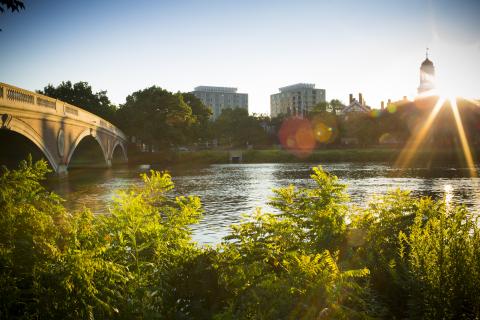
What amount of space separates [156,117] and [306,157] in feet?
108

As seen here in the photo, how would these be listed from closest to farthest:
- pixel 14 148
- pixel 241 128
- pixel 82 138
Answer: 1. pixel 14 148
2. pixel 82 138
3. pixel 241 128

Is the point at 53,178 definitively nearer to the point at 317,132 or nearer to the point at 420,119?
the point at 420,119

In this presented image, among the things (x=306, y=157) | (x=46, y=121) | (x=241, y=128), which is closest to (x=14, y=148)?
(x=46, y=121)

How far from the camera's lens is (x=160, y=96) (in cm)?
8462

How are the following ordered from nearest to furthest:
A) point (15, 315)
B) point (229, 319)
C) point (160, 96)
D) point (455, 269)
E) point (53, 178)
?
point (15, 315) < point (229, 319) < point (455, 269) < point (53, 178) < point (160, 96)

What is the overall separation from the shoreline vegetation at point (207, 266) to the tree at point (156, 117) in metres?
77.4

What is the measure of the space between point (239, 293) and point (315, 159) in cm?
7001

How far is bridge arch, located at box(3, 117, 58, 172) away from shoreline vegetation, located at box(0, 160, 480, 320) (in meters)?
24.7

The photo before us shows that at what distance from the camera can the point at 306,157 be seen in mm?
74938

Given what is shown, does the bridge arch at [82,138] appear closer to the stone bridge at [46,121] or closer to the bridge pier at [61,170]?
the stone bridge at [46,121]

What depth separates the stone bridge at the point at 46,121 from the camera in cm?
2667

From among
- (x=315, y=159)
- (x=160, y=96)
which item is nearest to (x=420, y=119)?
(x=315, y=159)

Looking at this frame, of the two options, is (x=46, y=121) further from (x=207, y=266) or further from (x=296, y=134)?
(x=296, y=134)

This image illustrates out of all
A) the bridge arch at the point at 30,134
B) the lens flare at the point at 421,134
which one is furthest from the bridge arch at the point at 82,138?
the lens flare at the point at 421,134
